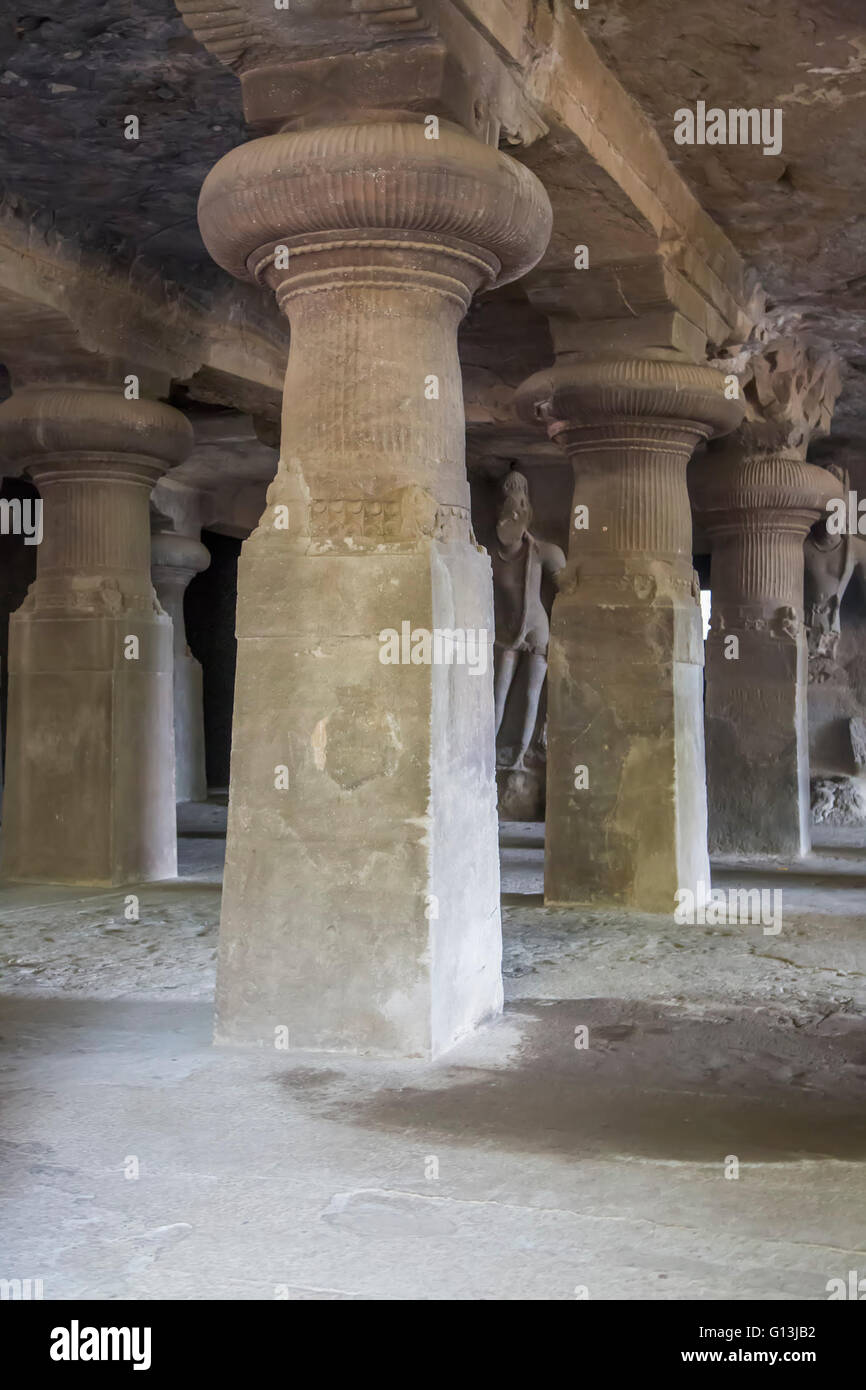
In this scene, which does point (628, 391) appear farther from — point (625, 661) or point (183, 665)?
point (183, 665)

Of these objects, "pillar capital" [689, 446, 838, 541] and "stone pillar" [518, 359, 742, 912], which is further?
"pillar capital" [689, 446, 838, 541]

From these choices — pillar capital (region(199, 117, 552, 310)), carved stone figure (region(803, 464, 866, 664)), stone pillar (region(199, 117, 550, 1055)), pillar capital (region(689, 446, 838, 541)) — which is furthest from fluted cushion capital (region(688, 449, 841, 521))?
stone pillar (region(199, 117, 550, 1055))

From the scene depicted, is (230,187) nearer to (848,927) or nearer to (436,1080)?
(436,1080)

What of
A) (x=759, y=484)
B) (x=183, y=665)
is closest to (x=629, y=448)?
(x=759, y=484)

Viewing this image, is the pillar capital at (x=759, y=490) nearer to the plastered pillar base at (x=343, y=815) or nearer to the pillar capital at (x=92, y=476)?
the pillar capital at (x=92, y=476)

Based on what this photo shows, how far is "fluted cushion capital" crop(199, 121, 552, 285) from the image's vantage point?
4184 mm

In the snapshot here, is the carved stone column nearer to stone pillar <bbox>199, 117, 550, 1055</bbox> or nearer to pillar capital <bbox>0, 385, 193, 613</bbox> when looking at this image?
pillar capital <bbox>0, 385, 193, 613</bbox>

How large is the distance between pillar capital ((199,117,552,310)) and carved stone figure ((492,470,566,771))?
7896 mm

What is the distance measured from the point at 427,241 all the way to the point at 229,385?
15.9ft

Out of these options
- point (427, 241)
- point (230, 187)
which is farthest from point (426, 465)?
point (230, 187)

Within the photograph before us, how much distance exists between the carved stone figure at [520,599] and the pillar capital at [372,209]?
7896 mm

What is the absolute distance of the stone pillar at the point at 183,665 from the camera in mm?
13766

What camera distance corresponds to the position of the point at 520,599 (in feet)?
41.4

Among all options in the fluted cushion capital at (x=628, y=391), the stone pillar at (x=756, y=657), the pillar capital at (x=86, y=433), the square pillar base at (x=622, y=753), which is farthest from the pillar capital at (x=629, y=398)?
the stone pillar at (x=756, y=657)
